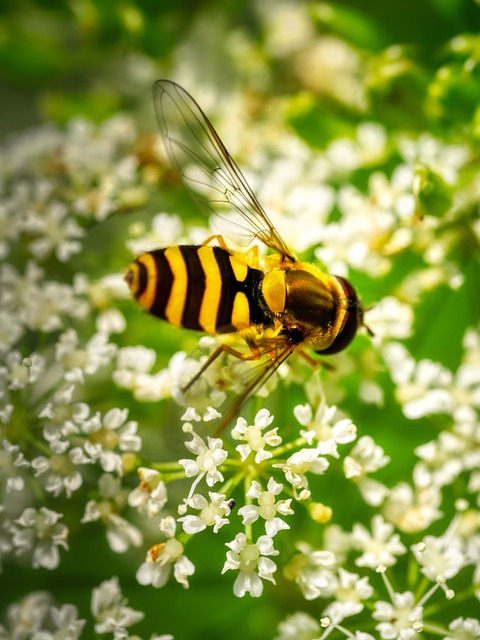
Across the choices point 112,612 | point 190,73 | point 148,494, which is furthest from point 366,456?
point 190,73

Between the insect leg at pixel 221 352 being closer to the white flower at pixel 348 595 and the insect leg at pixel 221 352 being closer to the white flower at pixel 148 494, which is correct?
the white flower at pixel 148 494

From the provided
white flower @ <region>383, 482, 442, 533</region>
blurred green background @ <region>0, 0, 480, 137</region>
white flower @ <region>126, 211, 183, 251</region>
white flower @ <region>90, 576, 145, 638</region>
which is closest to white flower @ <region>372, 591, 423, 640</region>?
white flower @ <region>383, 482, 442, 533</region>

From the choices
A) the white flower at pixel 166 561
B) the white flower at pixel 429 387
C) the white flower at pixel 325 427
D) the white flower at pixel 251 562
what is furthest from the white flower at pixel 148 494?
the white flower at pixel 429 387

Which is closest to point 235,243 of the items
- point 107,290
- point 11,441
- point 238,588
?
point 107,290

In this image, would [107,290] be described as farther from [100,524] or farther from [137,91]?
[137,91]

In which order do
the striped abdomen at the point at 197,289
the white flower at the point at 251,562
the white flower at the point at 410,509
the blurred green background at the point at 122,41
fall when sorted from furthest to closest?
the blurred green background at the point at 122,41
the white flower at the point at 410,509
the striped abdomen at the point at 197,289
the white flower at the point at 251,562

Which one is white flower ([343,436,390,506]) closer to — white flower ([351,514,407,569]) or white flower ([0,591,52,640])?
white flower ([351,514,407,569])
